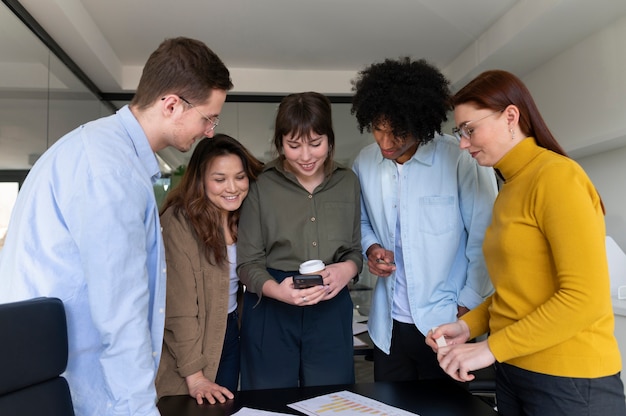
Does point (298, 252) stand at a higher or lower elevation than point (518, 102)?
lower

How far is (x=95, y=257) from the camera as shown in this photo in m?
1.04

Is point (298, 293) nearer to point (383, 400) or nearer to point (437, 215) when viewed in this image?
point (383, 400)

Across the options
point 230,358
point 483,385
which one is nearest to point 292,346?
point 230,358

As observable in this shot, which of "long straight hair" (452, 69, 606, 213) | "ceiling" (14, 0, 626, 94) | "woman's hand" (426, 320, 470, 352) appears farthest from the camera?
"ceiling" (14, 0, 626, 94)

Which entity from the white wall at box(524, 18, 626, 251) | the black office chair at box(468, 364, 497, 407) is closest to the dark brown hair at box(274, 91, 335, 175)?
the black office chair at box(468, 364, 497, 407)

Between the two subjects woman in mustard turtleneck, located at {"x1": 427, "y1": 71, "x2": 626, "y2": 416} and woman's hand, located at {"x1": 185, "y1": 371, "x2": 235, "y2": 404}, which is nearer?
woman in mustard turtleneck, located at {"x1": 427, "y1": 71, "x2": 626, "y2": 416}

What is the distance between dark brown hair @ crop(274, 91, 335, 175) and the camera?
1.82m

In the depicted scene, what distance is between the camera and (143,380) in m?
1.08

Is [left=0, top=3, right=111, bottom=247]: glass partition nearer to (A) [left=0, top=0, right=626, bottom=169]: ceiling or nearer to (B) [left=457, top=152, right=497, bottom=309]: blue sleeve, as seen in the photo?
(A) [left=0, top=0, right=626, bottom=169]: ceiling

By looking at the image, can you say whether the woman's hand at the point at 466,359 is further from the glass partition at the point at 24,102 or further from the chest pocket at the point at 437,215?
the glass partition at the point at 24,102

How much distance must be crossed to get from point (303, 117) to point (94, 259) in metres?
0.98

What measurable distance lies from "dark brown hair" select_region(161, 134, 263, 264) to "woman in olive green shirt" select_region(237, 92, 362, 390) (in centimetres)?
8

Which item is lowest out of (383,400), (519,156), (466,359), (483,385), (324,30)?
(483,385)

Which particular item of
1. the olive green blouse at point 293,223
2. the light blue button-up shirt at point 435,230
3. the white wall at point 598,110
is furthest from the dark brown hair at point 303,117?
the white wall at point 598,110
